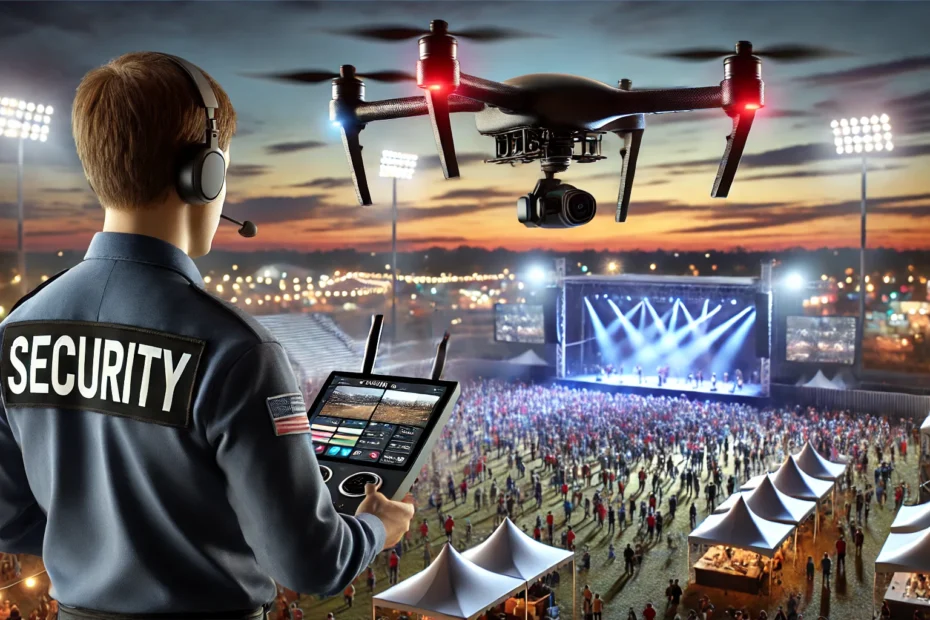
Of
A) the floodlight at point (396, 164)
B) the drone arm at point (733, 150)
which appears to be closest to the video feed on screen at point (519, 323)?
the floodlight at point (396, 164)

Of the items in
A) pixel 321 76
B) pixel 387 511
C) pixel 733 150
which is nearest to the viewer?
pixel 387 511

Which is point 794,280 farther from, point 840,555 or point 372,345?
point 372,345

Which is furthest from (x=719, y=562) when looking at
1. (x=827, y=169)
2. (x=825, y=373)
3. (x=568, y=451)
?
(x=827, y=169)

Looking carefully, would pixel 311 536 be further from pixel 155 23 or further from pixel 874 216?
pixel 874 216

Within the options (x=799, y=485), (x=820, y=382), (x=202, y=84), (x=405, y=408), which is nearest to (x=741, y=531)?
(x=799, y=485)

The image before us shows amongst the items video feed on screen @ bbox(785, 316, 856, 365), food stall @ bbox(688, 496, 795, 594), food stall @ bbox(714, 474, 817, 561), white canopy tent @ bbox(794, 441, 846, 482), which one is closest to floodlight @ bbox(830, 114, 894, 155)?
video feed on screen @ bbox(785, 316, 856, 365)

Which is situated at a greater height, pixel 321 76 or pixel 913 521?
pixel 321 76
